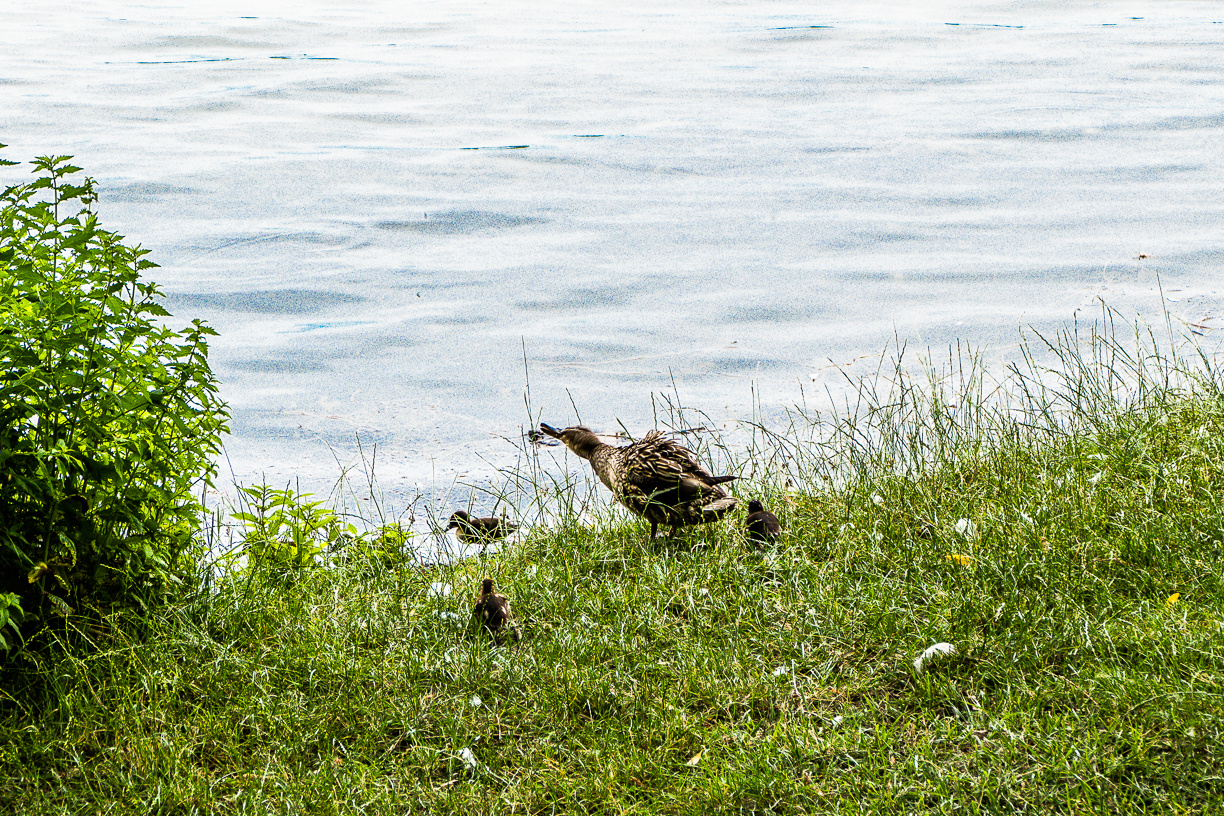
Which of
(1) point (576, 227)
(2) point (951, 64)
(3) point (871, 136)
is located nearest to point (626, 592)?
(1) point (576, 227)

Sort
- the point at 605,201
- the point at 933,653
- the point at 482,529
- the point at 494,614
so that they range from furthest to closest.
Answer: the point at 605,201, the point at 482,529, the point at 494,614, the point at 933,653

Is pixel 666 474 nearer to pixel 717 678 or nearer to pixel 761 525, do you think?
pixel 761 525

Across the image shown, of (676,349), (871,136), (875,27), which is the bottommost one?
(676,349)

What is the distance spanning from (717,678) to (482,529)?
1.41 m

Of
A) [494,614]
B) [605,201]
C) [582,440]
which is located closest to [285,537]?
[494,614]

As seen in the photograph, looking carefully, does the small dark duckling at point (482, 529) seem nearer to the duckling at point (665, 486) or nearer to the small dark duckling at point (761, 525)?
the duckling at point (665, 486)

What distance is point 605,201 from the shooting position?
11.1m

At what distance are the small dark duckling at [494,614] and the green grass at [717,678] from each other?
56mm

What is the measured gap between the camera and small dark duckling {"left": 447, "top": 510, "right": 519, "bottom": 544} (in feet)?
13.8

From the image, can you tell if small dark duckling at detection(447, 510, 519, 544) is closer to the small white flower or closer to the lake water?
the lake water

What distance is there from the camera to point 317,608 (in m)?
3.50

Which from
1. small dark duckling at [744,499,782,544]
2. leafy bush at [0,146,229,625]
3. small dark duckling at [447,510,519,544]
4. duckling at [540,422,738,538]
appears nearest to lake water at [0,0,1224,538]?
small dark duckling at [447,510,519,544]

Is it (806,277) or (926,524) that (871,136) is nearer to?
(806,277)

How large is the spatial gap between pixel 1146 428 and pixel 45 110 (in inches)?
552
